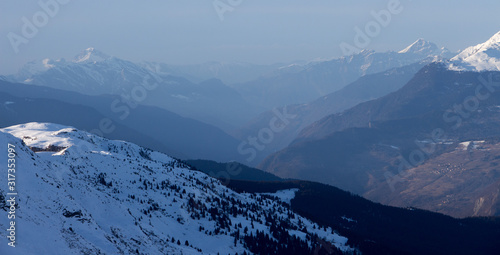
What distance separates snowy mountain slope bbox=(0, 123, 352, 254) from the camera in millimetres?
85625

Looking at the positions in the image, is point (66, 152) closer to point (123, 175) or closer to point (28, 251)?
point (123, 175)

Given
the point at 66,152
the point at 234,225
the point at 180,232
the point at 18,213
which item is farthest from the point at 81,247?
the point at 66,152

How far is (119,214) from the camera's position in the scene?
118 metres

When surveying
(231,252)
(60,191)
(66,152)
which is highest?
(66,152)

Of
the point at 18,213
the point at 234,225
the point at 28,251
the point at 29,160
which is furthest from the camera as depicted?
the point at 234,225

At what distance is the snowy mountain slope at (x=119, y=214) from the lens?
281 ft

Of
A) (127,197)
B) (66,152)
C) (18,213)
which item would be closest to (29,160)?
(18,213)

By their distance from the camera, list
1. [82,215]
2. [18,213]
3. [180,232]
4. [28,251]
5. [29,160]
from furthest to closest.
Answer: [180,232] < [29,160] < [82,215] < [18,213] < [28,251]

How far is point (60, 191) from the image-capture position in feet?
336

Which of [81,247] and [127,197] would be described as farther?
[127,197]

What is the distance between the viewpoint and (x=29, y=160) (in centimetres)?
10600

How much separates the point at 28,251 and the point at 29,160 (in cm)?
3705

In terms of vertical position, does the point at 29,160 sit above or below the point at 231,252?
above

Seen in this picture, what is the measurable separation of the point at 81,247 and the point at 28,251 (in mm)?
12099
